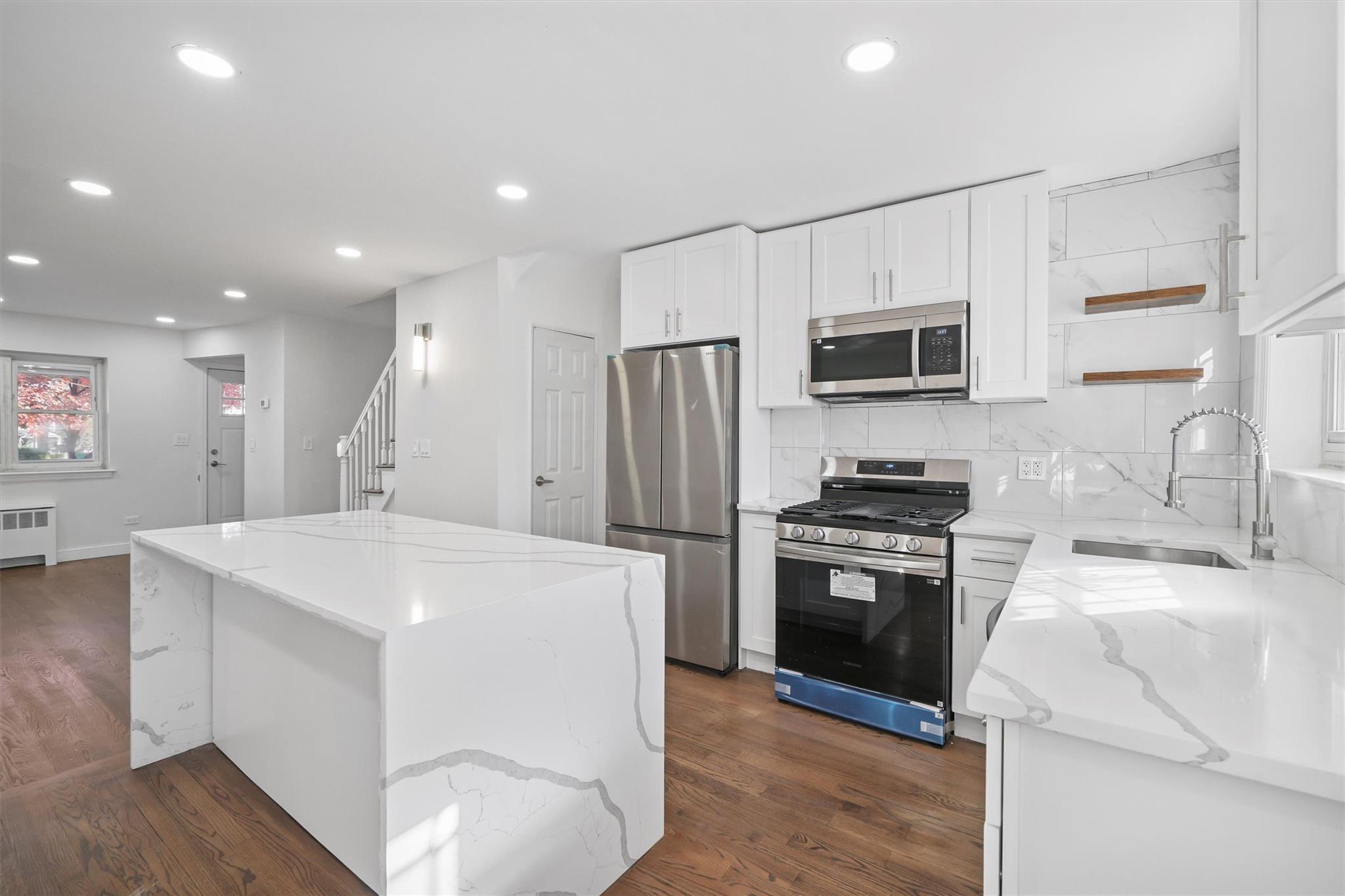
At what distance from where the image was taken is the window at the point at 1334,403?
71.9 inches

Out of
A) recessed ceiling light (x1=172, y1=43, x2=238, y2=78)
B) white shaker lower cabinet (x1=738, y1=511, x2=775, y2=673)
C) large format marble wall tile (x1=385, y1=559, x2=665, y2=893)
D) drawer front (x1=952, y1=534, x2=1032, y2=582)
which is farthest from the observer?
white shaker lower cabinet (x1=738, y1=511, x2=775, y2=673)

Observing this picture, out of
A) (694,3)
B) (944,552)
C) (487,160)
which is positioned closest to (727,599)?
(944,552)

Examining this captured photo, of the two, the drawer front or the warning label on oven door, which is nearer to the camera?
the drawer front

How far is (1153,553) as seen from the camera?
2.19 metres

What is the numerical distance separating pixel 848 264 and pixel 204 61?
2601 mm

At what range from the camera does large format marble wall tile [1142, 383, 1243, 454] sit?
8.18ft

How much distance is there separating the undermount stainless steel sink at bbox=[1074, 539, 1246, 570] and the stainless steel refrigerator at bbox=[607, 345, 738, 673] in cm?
161

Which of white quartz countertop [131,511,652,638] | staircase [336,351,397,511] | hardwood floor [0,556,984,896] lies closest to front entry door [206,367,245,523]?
staircase [336,351,397,511]

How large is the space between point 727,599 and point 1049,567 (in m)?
1.81

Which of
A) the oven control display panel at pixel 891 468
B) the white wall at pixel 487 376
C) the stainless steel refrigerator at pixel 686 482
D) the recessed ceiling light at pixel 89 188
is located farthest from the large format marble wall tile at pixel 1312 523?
the recessed ceiling light at pixel 89 188

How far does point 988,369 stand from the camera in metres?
2.74

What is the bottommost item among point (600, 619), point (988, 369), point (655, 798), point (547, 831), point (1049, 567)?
point (655, 798)

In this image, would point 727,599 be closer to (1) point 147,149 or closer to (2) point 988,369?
(2) point 988,369

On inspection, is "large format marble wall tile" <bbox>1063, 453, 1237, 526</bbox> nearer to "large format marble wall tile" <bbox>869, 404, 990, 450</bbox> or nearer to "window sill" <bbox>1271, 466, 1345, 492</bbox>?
"large format marble wall tile" <bbox>869, 404, 990, 450</bbox>
